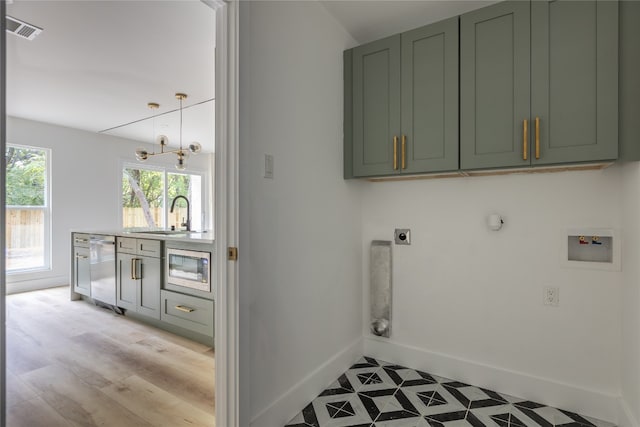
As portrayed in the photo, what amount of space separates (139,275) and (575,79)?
3.68 metres

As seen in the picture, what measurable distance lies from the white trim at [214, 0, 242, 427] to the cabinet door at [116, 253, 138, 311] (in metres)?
2.31

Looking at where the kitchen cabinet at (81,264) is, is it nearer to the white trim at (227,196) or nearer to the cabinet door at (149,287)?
the cabinet door at (149,287)

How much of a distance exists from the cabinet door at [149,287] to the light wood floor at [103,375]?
0.20 meters

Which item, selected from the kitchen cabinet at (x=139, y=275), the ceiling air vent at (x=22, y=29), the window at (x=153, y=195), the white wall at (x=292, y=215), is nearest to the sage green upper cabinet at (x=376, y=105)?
the white wall at (x=292, y=215)

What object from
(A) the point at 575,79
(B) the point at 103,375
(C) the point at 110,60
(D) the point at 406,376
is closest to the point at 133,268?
(B) the point at 103,375

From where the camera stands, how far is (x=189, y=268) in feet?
9.59

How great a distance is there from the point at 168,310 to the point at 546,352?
2908mm

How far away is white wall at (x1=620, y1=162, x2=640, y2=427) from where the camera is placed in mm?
1582

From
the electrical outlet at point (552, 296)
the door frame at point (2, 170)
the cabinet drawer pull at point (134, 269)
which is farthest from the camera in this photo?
the cabinet drawer pull at point (134, 269)

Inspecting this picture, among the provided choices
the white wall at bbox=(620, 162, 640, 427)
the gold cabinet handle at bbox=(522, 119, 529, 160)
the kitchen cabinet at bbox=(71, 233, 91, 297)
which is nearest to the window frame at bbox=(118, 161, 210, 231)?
the kitchen cabinet at bbox=(71, 233, 91, 297)

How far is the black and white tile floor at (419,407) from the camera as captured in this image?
5.87 ft

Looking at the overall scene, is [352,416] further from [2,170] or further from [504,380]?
[2,170]

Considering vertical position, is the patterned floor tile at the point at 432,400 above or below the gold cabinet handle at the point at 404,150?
below

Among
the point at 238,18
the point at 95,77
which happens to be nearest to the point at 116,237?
the point at 95,77
